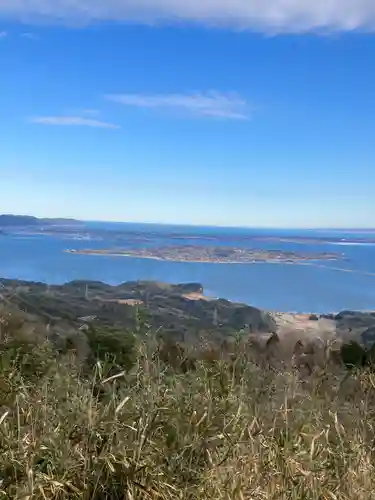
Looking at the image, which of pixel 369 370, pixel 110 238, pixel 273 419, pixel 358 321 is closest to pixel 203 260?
pixel 110 238

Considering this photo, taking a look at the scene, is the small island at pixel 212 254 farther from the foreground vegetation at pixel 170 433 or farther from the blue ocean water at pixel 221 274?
the foreground vegetation at pixel 170 433

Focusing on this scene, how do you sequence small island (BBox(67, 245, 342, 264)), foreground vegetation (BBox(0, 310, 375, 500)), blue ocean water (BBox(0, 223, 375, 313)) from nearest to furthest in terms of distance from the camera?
foreground vegetation (BBox(0, 310, 375, 500)) < blue ocean water (BBox(0, 223, 375, 313)) < small island (BBox(67, 245, 342, 264))

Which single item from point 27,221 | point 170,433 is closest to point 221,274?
point 27,221

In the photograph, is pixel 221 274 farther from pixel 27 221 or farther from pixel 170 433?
pixel 170 433

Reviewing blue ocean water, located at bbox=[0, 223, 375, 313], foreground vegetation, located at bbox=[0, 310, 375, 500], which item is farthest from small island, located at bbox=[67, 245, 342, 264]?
foreground vegetation, located at bbox=[0, 310, 375, 500]

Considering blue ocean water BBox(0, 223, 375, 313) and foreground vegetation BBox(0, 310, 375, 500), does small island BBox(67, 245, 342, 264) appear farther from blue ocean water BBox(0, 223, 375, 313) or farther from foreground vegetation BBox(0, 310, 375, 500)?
foreground vegetation BBox(0, 310, 375, 500)

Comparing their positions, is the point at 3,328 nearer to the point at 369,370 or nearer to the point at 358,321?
the point at 369,370

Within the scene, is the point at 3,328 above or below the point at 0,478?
above
